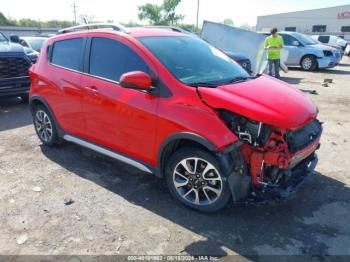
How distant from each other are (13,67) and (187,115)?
6.12 meters

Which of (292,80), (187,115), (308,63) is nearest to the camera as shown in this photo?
(187,115)

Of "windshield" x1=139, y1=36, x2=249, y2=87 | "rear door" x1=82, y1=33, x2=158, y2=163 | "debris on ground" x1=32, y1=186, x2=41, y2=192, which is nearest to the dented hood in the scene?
"windshield" x1=139, y1=36, x2=249, y2=87

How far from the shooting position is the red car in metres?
3.25

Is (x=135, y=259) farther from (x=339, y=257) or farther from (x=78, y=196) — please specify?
(x=339, y=257)

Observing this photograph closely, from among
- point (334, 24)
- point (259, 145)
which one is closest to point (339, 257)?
point (259, 145)

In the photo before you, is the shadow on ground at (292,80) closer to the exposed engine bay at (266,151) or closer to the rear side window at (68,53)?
the rear side window at (68,53)

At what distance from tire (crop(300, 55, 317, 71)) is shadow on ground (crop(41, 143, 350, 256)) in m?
12.2

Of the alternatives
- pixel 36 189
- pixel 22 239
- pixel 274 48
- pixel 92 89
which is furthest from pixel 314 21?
pixel 22 239

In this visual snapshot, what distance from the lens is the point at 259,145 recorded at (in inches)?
128

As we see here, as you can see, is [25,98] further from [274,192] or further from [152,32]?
[274,192]

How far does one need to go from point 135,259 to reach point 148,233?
14.9 inches

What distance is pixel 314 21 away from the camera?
2083 inches

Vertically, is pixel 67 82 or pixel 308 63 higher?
pixel 67 82

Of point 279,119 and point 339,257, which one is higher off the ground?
point 279,119
